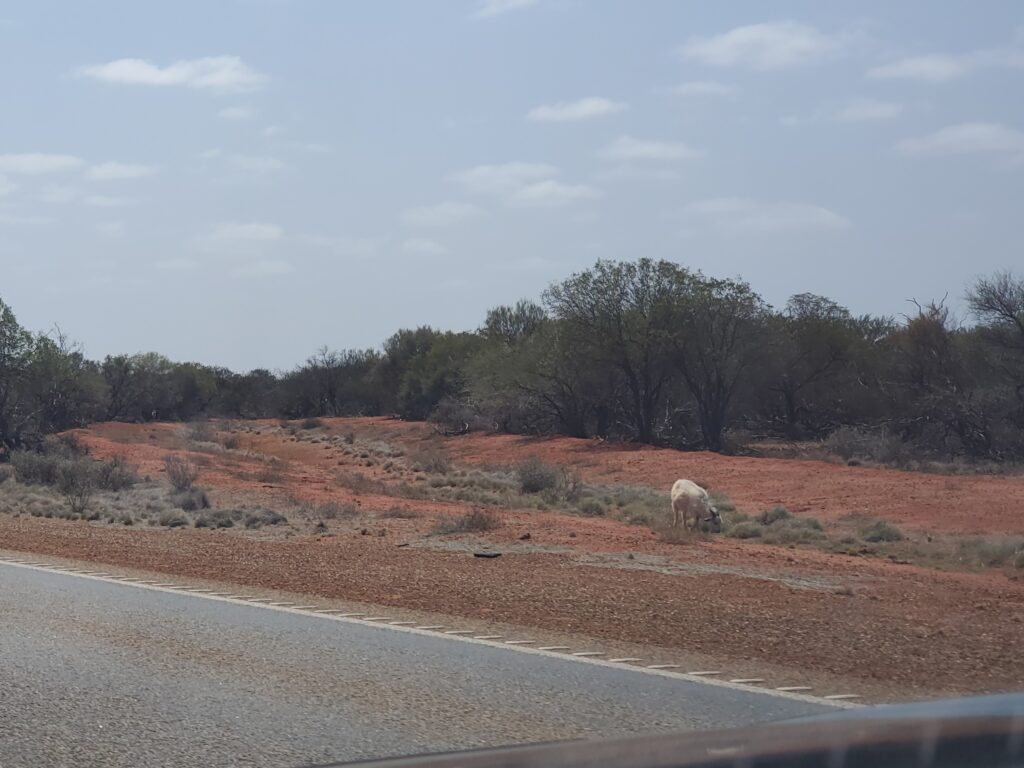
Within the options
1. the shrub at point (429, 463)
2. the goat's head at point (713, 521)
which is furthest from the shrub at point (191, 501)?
the shrub at point (429, 463)

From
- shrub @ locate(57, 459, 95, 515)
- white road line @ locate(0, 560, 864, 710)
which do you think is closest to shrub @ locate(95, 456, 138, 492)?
shrub @ locate(57, 459, 95, 515)

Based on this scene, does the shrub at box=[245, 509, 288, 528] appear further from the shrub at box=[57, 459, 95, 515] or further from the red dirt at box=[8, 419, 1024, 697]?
the shrub at box=[57, 459, 95, 515]

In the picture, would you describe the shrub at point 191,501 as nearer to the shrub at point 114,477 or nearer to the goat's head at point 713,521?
the shrub at point 114,477

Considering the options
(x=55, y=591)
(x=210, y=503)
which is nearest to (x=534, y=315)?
(x=210, y=503)

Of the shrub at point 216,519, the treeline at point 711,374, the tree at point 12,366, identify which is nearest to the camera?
the shrub at point 216,519

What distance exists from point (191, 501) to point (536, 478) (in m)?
9.87

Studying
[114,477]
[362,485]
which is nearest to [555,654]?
[114,477]

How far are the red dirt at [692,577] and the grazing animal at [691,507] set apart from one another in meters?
0.81

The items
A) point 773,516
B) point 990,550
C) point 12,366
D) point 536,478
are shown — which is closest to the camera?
point 990,550

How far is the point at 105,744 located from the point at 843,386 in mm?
47222

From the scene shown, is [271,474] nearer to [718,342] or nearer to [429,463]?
[429,463]

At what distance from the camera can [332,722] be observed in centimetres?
727

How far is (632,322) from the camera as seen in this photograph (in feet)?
166

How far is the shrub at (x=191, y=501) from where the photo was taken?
86.3ft
